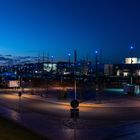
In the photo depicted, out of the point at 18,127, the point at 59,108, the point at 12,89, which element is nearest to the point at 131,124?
the point at 18,127

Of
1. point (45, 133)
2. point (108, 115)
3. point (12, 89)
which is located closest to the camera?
point (45, 133)

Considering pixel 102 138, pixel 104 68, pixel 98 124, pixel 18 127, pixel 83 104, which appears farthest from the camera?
pixel 104 68

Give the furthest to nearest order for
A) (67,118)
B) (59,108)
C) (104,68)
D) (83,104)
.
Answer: (104,68)
(83,104)
(59,108)
(67,118)

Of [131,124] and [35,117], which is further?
[35,117]

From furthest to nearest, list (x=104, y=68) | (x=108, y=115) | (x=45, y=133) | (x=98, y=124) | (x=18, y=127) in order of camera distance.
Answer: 1. (x=104, y=68)
2. (x=108, y=115)
3. (x=98, y=124)
4. (x=18, y=127)
5. (x=45, y=133)

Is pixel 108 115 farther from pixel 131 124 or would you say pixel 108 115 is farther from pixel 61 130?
pixel 61 130

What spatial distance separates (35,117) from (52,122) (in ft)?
9.25

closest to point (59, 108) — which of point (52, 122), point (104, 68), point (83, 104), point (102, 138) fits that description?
point (83, 104)

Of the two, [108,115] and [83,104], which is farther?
[83,104]

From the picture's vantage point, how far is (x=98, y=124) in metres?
25.3

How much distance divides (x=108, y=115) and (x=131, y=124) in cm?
517

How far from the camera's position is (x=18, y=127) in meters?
23.7

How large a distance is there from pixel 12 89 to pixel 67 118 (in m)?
37.5

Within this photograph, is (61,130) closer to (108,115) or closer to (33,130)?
(33,130)
